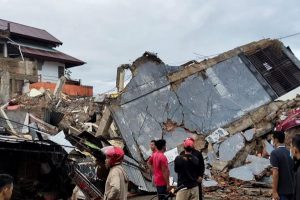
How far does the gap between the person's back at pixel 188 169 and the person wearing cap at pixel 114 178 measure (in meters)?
2.04

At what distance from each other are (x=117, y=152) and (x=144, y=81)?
347 inches

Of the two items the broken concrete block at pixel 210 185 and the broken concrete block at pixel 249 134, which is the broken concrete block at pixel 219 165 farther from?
the broken concrete block at pixel 249 134

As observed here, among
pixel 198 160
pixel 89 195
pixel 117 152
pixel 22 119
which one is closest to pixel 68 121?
pixel 22 119

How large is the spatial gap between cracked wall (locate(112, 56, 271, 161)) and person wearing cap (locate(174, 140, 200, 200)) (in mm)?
6020

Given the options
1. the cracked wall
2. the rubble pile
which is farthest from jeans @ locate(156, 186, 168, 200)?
the cracked wall

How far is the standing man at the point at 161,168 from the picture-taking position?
26.7ft

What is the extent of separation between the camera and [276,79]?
16.0 meters

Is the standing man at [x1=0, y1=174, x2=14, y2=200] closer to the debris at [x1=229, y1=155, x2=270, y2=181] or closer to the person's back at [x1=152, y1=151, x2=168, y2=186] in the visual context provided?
the person's back at [x1=152, y1=151, x2=168, y2=186]

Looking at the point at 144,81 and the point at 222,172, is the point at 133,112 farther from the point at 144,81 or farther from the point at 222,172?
the point at 222,172

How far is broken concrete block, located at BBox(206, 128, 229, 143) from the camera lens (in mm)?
13977

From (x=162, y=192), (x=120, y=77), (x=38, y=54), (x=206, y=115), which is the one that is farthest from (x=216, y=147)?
(x=38, y=54)

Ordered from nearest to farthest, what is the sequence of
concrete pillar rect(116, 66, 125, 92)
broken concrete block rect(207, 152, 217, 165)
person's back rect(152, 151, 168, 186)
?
person's back rect(152, 151, 168, 186), broken concrete block rect(207, 152, 217, 165), concrete pillar rect(116, 66, 125, 92)

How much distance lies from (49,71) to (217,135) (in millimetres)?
25337

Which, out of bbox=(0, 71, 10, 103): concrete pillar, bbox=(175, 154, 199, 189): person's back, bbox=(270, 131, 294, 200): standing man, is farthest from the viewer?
bbox=(0, 71, 10, 103): concrete pillar
